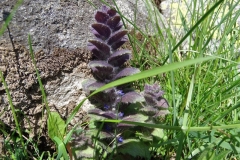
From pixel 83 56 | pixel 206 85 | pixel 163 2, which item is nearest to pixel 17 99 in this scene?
pixel 83 56

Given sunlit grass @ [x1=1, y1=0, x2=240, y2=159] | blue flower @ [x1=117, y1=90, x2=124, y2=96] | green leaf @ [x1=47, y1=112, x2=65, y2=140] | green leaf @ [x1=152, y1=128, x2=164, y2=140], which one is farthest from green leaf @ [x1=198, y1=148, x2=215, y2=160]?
green leaf @ [x1=47, y1=112, x2=65, y2=140]

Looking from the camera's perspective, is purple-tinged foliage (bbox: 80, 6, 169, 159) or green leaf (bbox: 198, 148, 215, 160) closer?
green leaf (bbox: 198, 148, 215, 160)

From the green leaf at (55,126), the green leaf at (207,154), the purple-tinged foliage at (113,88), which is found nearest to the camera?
the green leaf at (207,154)

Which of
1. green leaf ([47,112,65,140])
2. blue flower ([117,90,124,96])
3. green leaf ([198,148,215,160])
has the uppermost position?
blue flower ([117,90,124,96])

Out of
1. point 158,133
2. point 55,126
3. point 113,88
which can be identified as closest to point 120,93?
point 113,88

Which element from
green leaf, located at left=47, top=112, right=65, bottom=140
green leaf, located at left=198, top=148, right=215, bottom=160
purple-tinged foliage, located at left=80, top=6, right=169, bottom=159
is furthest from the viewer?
green leaf, located at left=47, top=112, right=65, bottom=140

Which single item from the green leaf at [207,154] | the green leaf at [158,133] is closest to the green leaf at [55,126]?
the green leaf at [158,133]

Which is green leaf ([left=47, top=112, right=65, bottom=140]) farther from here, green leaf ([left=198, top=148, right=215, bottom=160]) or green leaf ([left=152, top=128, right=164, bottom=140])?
green leaf ([left=198, top=148, right=215, bottom=160])

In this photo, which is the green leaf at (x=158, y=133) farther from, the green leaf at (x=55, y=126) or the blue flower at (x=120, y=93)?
the green leaf at (x=55, y=126)
